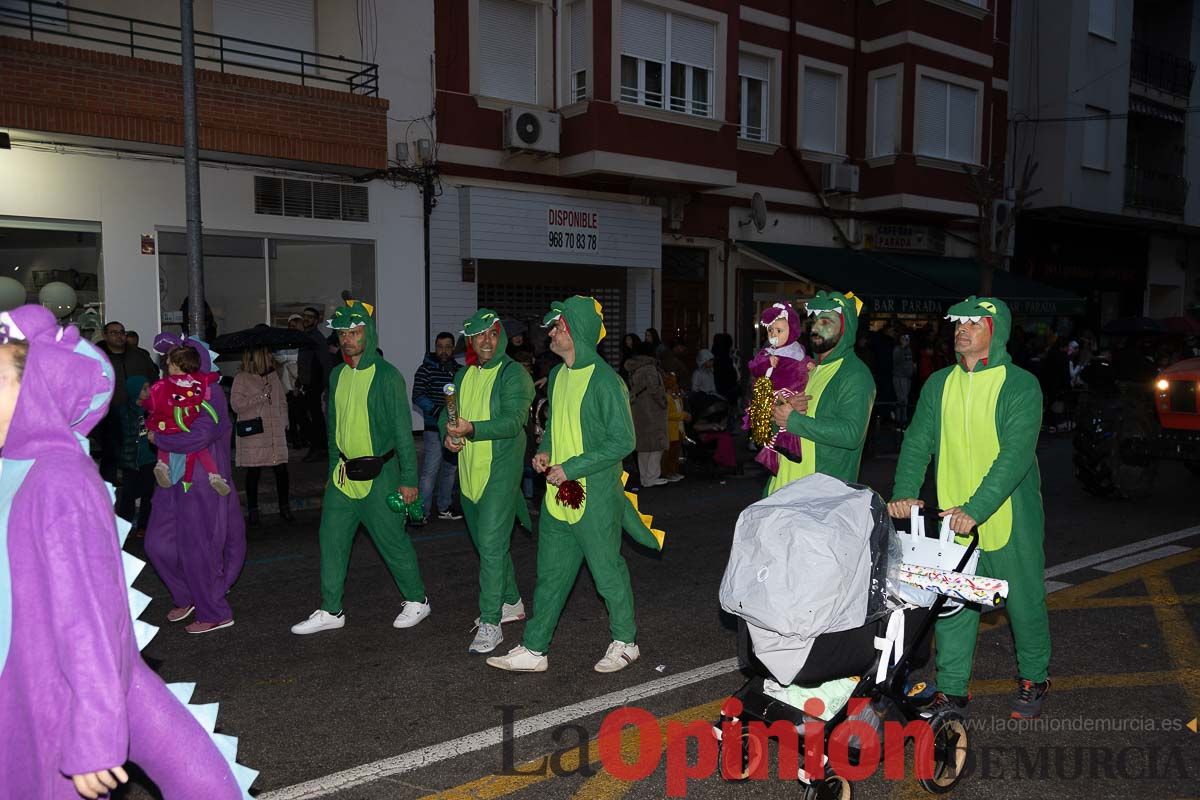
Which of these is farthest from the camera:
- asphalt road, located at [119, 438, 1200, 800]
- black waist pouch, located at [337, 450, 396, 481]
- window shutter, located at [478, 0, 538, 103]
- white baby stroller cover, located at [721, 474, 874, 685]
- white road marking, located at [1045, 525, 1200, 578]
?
window shutter, located at [478, 0, 538, 103]

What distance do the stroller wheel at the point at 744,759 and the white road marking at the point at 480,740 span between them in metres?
1.05

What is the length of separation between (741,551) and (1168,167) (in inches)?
1235

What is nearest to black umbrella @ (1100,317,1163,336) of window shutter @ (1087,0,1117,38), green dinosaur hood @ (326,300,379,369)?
green dinosaur hood @ (326,300,379,369)

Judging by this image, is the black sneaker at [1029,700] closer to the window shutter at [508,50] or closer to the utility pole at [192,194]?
the utility pole at [192,194]

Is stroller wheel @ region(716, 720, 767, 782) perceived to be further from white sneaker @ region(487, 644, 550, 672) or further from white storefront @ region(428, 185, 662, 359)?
white storefront @ region(428, 185, 662, 359)

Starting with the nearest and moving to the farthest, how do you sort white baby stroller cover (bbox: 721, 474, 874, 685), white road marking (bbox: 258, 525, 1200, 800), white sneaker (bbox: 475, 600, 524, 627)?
1. white baby stroller cover (bbox: 721, 474, 874, 685)
2. white road marking (bbox: 258, 525, 1200, 800)
3. white sneaker (bbox: 475, 600, 524, 627)

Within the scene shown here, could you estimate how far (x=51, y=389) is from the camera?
2.37 m

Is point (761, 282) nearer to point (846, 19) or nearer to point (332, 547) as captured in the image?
point (846, 19)

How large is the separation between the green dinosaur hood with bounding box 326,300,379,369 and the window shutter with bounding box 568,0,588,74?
11406mm

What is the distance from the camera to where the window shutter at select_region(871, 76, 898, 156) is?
70.4 ft

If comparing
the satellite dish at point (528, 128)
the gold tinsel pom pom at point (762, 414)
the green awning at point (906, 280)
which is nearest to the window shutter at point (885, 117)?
the green awning at point (906, 280)

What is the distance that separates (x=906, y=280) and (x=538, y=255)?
874 centimetres

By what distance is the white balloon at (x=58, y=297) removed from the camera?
12031 mm

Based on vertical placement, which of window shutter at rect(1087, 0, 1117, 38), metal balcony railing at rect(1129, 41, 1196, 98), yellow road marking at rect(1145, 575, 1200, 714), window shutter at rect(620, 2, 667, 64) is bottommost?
yellow road marking at rect(1145, 575, 1200, 714)
